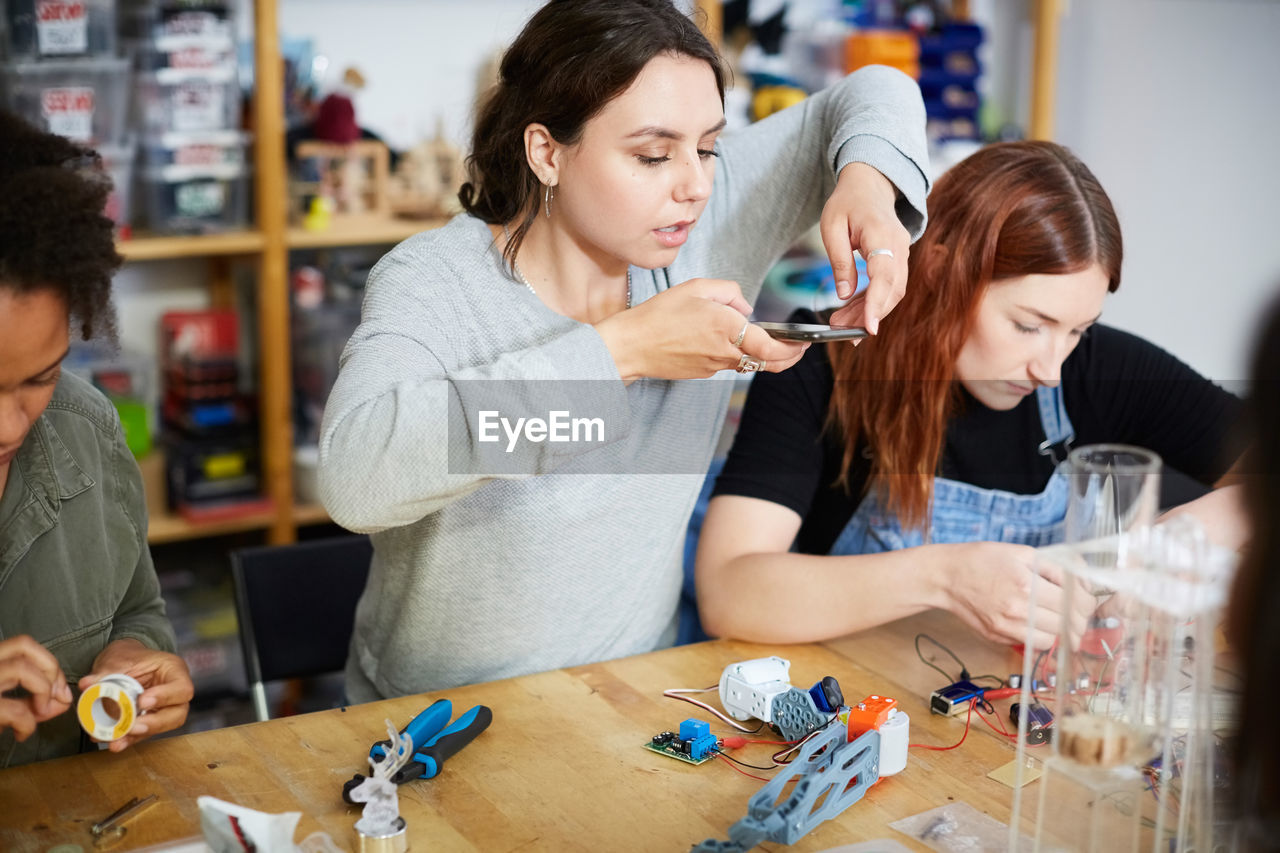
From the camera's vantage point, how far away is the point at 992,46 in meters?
3.14

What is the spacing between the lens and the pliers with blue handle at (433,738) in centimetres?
98

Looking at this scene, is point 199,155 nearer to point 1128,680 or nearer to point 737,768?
point 737,768

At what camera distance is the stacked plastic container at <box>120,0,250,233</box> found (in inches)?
84.0

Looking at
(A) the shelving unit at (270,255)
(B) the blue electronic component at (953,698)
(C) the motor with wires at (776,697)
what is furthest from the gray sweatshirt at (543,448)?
(A) the shelving unit at (270,255)

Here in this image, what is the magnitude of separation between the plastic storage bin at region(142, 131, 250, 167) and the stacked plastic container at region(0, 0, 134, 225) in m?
0.05

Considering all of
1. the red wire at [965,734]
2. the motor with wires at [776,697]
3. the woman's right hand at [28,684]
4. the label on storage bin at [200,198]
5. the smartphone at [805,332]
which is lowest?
the red wire at [965,734]

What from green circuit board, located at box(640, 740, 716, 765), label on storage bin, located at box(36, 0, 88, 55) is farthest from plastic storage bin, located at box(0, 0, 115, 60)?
green circuit board, located at box(640, 740, 716, 765)

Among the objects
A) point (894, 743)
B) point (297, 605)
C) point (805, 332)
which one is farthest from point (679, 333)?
point (297, 605)

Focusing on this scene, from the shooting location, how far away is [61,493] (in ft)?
3.66

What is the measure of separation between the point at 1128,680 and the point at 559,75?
752 millimetres

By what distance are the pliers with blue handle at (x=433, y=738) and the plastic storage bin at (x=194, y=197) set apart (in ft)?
4.79

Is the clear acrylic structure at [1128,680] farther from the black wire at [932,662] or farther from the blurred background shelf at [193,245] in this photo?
the blurred background shelf at [193,245]

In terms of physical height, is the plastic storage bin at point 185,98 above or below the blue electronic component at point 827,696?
above

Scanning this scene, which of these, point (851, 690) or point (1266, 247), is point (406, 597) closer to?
point (851, 690)
